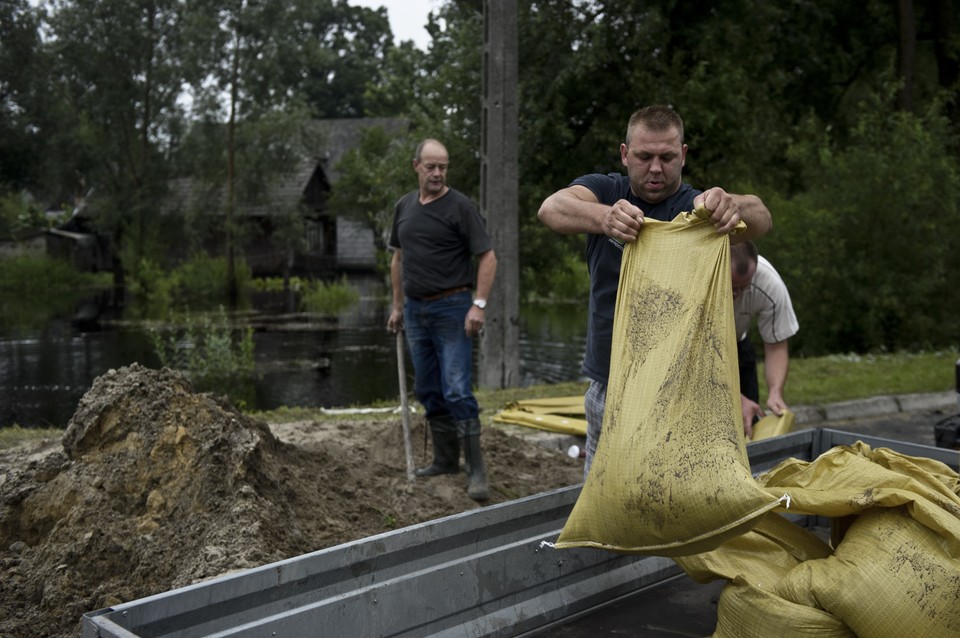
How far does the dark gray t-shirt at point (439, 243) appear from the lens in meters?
6.39

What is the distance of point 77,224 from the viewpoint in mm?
47469

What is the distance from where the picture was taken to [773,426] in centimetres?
604

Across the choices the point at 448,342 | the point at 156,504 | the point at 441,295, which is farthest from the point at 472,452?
the point at 156,504

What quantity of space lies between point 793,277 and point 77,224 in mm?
39042

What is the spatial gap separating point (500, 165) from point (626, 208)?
732 cm

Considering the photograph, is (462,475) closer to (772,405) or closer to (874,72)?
(772,405)

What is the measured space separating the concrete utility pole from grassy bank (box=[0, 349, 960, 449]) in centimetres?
73

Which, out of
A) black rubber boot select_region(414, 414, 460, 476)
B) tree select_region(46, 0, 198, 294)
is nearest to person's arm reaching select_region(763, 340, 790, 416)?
black rubber boot select_region(414, 414, 460, 476)

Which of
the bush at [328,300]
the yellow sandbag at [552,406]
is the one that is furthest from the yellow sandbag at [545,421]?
the bush at [328,300]

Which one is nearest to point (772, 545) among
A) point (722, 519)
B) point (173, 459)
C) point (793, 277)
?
point (722, 519)

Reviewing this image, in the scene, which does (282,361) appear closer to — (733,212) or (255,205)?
(733,212)

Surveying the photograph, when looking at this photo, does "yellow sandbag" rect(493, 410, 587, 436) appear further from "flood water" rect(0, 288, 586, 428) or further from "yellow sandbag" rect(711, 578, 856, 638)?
"yellow sandbag" rect(711, 578, 856, 638)

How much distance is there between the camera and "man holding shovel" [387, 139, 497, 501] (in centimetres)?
635

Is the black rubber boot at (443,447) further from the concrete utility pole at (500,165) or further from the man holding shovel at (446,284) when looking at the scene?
the concrete utility pole at (500,165)
